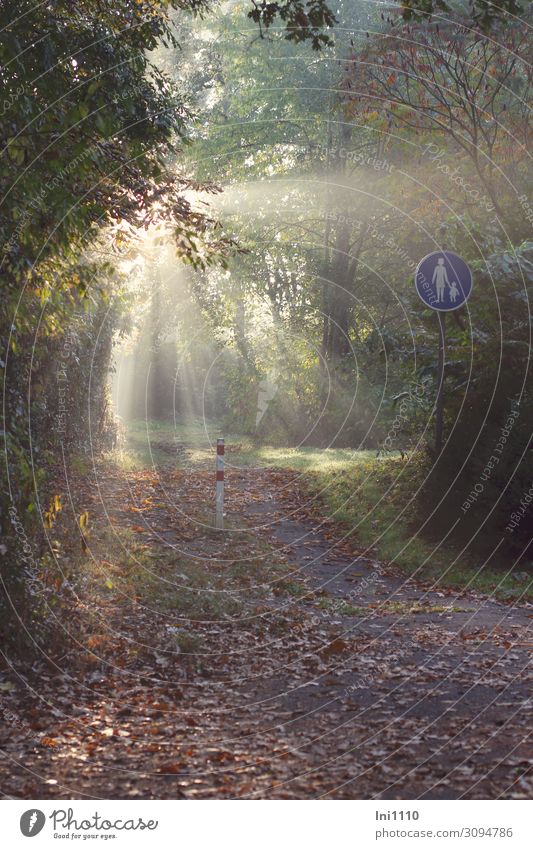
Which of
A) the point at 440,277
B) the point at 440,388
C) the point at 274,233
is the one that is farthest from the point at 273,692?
the point at 274,233

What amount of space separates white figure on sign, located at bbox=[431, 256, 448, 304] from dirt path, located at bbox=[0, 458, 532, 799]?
409 cm

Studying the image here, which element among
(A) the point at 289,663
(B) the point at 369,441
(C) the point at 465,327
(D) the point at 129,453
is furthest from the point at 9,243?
(B) the point at 369,441

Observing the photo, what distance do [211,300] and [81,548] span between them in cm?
2263

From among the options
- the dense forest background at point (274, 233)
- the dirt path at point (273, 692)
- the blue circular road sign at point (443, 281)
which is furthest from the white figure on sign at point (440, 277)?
the dirt path at point (273, 692)

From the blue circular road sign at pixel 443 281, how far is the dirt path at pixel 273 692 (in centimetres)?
396

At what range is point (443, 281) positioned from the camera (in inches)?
478

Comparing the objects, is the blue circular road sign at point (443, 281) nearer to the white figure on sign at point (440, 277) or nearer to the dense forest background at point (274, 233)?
the white figure on sign at point (440, 277)

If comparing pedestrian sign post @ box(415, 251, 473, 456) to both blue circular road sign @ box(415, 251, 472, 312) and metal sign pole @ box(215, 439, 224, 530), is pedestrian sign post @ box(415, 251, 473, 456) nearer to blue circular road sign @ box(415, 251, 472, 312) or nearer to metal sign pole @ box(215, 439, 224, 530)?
blue circular road sign @ box(415, 251, 472, 312)

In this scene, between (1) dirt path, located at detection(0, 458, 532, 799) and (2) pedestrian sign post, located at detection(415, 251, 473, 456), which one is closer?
(1) dirt path, located at detection(0, 458, 532, 799)

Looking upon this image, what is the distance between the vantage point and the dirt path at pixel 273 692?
523 centimetres

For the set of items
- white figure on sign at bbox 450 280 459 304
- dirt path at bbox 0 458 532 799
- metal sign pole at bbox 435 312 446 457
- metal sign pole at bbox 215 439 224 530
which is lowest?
dirt path at bbox 0 458 532 799

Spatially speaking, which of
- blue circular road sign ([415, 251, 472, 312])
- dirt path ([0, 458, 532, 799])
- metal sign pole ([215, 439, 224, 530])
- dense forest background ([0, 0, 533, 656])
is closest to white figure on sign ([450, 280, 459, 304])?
blue circular road sign ([415, 251, 472, 312])

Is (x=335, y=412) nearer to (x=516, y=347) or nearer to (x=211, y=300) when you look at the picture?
(x=211, y=300)

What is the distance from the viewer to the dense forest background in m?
7.07
